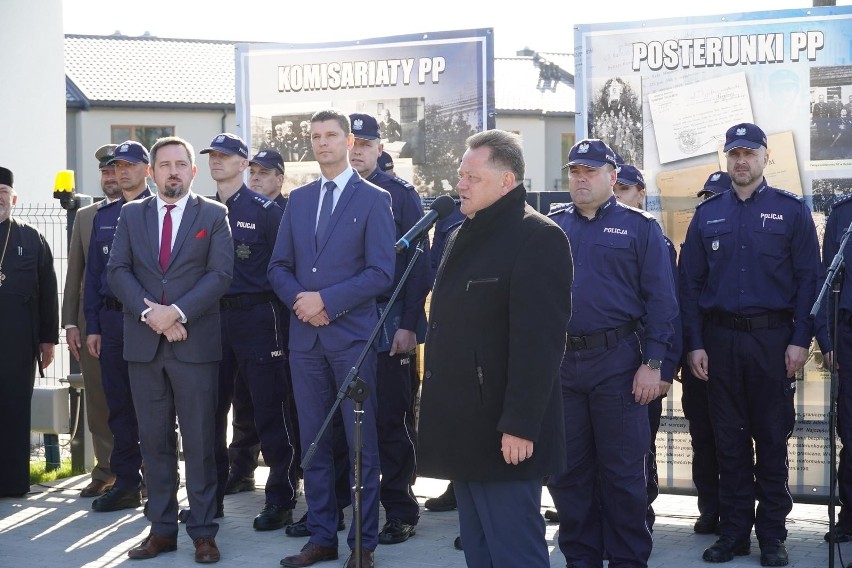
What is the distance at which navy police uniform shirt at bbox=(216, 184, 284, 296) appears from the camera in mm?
7527

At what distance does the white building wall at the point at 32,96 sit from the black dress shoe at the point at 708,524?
8171 mm

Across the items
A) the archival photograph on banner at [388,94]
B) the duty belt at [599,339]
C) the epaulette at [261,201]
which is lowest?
the duty belt at [599,339]

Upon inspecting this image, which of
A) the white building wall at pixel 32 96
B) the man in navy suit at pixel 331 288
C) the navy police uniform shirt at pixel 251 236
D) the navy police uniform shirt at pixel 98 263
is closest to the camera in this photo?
the man in navy suit at pixel 331 288

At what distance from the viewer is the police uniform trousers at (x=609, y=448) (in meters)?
6.03

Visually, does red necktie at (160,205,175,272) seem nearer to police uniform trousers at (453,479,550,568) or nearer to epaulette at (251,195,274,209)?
epaulette at (251,195,274,209)

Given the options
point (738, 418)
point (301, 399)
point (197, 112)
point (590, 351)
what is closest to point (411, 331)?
point (301, 399)

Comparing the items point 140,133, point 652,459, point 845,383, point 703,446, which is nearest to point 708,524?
point 703,446

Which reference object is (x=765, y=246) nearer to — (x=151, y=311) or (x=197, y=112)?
(x=151, y=311)

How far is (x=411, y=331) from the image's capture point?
714 cm

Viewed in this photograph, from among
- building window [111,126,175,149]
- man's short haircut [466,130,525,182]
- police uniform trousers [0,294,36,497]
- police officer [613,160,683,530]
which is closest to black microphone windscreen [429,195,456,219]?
man's short haircut [466,130,525,182]

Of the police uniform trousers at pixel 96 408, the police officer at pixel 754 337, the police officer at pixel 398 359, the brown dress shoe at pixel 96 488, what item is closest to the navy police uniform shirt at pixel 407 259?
the police officer at pixel 398 359

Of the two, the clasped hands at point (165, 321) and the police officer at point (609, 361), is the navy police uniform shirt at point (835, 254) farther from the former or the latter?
the clasped hands at point (165, 321)

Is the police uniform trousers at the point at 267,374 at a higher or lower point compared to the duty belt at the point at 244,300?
lower

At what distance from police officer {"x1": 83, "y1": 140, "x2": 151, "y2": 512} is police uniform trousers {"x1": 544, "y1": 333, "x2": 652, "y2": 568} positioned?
3137 mm
